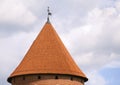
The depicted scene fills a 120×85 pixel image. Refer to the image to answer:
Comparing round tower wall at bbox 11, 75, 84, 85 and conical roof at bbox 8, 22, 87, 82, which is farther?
conical roof at bbox 8, 22, 87, 82

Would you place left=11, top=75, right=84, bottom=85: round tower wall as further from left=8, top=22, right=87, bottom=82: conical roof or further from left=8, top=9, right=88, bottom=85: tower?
left=8, top=22, right=87, bottom=82: conical roof

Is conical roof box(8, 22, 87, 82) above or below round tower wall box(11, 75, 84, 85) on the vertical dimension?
above

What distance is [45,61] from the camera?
3291 centimetres

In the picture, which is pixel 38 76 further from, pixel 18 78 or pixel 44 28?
pixel 44 28

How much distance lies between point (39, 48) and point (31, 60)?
A: 118 cm

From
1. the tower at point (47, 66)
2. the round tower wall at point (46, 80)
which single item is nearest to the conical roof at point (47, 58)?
the tower at point (47, 66)

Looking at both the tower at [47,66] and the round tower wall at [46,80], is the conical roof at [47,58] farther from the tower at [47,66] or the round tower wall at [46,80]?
the round tower wall at [46,80]

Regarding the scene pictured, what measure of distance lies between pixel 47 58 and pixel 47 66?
2.62 ft

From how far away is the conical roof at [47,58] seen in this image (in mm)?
32438

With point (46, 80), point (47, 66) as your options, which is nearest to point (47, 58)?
point (47, 66)

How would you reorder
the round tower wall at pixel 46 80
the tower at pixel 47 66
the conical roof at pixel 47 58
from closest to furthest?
the round tower wall at pixel 46 80 → the tower at pixel 47 66 → the conical roof at pixel 47 58

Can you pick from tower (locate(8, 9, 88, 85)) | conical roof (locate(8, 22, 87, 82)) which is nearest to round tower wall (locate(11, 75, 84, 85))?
tower (locate(8, 9, 88, 85))

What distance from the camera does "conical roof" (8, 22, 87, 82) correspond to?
106 feet

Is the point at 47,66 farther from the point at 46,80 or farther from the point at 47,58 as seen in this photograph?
the point at 46,80
